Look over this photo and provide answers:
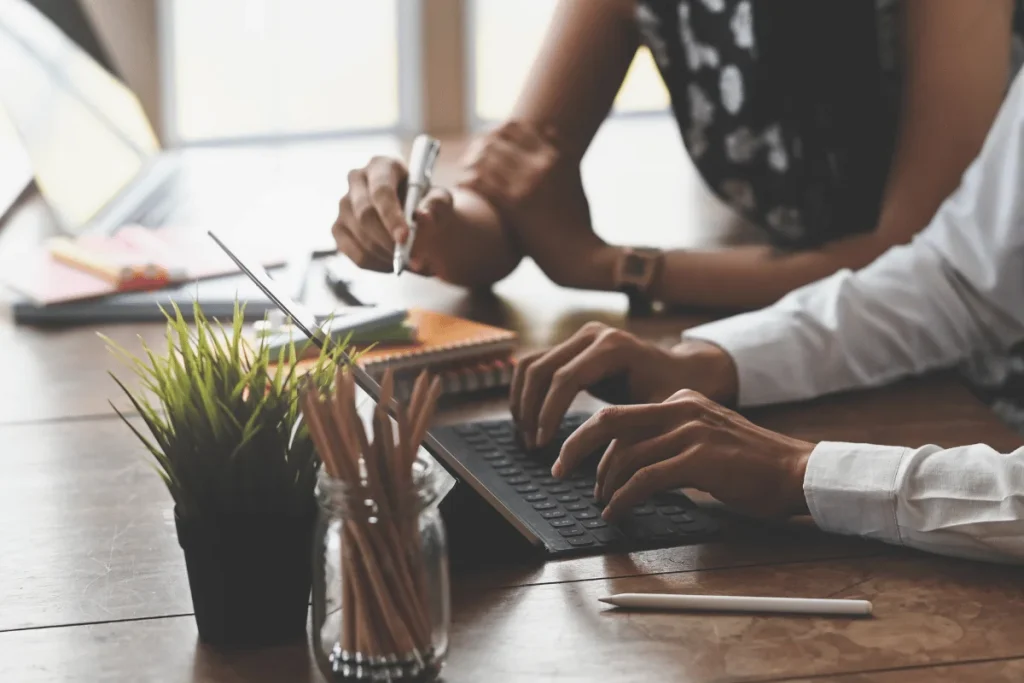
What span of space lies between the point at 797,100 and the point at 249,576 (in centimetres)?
105

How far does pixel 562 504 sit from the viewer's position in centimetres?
101

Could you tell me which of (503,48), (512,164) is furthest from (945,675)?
(503,48)

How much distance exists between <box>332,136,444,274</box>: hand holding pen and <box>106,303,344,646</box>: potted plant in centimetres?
72

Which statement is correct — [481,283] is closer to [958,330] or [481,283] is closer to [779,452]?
[958,330]

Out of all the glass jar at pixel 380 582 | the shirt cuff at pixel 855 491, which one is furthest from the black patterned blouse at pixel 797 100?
the glass jar at pixel 380 582

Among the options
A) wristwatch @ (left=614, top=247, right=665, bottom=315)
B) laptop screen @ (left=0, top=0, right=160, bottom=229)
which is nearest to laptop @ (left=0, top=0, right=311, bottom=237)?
laptop screen @ (left=0, top=0, right=160, bottom=229)

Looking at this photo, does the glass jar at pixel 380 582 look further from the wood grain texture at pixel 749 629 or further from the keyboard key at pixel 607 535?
the keyboard key at pixel 607 535

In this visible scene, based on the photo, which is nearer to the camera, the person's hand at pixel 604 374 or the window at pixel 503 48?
the person's hand at pixel 604 374

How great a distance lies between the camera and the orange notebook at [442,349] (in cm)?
128

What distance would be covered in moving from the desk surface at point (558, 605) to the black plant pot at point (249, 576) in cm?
1

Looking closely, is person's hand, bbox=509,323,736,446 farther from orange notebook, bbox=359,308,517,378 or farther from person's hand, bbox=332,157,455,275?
person's hand, bbox=332,157,455,275

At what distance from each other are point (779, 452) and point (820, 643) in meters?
0.21

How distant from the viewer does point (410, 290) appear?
5.43 feet

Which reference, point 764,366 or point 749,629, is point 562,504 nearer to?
point 749,629
